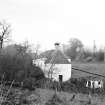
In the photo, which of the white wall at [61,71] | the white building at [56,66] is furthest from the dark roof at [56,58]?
the white wall at [61,71]

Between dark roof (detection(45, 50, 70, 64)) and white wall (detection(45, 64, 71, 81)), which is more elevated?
dark roof (detection(45, 50, 70, 64))

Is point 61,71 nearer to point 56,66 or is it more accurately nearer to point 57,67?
point 57,67

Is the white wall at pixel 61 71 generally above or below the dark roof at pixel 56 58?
below

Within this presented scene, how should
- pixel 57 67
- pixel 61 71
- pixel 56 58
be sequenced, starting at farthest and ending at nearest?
pixel 56 58
pixel 61 71
pixel 57 67

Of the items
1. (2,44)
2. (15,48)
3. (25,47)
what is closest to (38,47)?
(25,47)

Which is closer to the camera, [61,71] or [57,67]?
[57,67]

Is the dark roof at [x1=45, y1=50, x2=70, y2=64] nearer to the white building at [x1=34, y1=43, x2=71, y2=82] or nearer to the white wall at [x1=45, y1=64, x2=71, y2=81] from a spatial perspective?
the white building at [x1=34, y1=43, x2=71, y2=82]

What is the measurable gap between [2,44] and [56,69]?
26.6 ft

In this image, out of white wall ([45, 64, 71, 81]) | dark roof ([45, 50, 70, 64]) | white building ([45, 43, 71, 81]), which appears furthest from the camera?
dark roof ([45, 50, 70, 64])

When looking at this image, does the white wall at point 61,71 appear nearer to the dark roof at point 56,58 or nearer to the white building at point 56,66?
the white building at point 56,66

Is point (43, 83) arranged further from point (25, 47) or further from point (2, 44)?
point (2, 44)

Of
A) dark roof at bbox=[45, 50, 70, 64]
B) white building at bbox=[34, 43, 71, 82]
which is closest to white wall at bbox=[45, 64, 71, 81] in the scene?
white building at bbox=[34, 43, 71, 82]

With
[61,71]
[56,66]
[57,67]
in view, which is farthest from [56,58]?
[61,71]

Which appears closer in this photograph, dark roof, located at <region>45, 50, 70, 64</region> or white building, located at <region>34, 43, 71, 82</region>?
white building, located at <region>34, 43, 71, 82</region>
